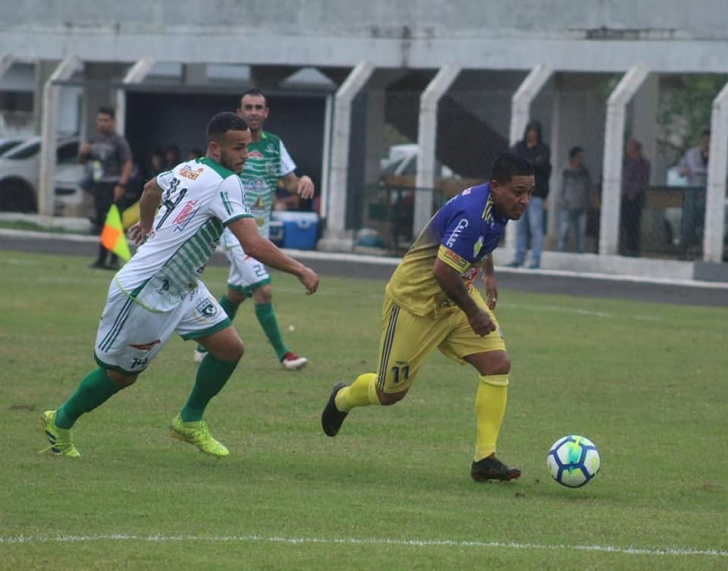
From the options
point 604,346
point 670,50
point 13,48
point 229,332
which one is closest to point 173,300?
point 229,332

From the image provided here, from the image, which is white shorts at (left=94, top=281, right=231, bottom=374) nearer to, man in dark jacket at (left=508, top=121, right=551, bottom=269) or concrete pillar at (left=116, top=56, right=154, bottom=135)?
man in dark jacket at (left=508, top=121, right=551, bottom=269)

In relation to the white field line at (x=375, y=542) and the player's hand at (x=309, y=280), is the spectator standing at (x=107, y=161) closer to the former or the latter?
the player's hand at (x=309, y=280)

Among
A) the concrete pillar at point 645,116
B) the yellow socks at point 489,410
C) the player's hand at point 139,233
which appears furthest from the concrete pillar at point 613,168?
the yellow socks at point 489,410

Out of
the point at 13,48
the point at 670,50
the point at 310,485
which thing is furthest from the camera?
the point at 13,48

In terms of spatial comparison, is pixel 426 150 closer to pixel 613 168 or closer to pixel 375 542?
pixel 613 168

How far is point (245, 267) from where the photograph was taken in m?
12.8

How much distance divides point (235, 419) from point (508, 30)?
1870cm

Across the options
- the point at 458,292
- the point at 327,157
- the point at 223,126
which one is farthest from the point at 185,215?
the point at 327,157

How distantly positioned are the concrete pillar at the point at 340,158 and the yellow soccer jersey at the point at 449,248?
1973cm

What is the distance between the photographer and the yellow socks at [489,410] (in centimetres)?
851

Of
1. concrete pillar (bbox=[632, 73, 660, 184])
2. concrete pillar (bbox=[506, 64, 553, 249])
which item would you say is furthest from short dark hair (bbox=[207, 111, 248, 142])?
concrete pillar (bbox=[632, 73, 660, 184])

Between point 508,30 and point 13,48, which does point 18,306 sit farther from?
point 13,48

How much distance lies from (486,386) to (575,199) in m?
17.8

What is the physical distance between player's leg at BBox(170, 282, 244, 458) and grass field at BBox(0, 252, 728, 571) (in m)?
0.15
